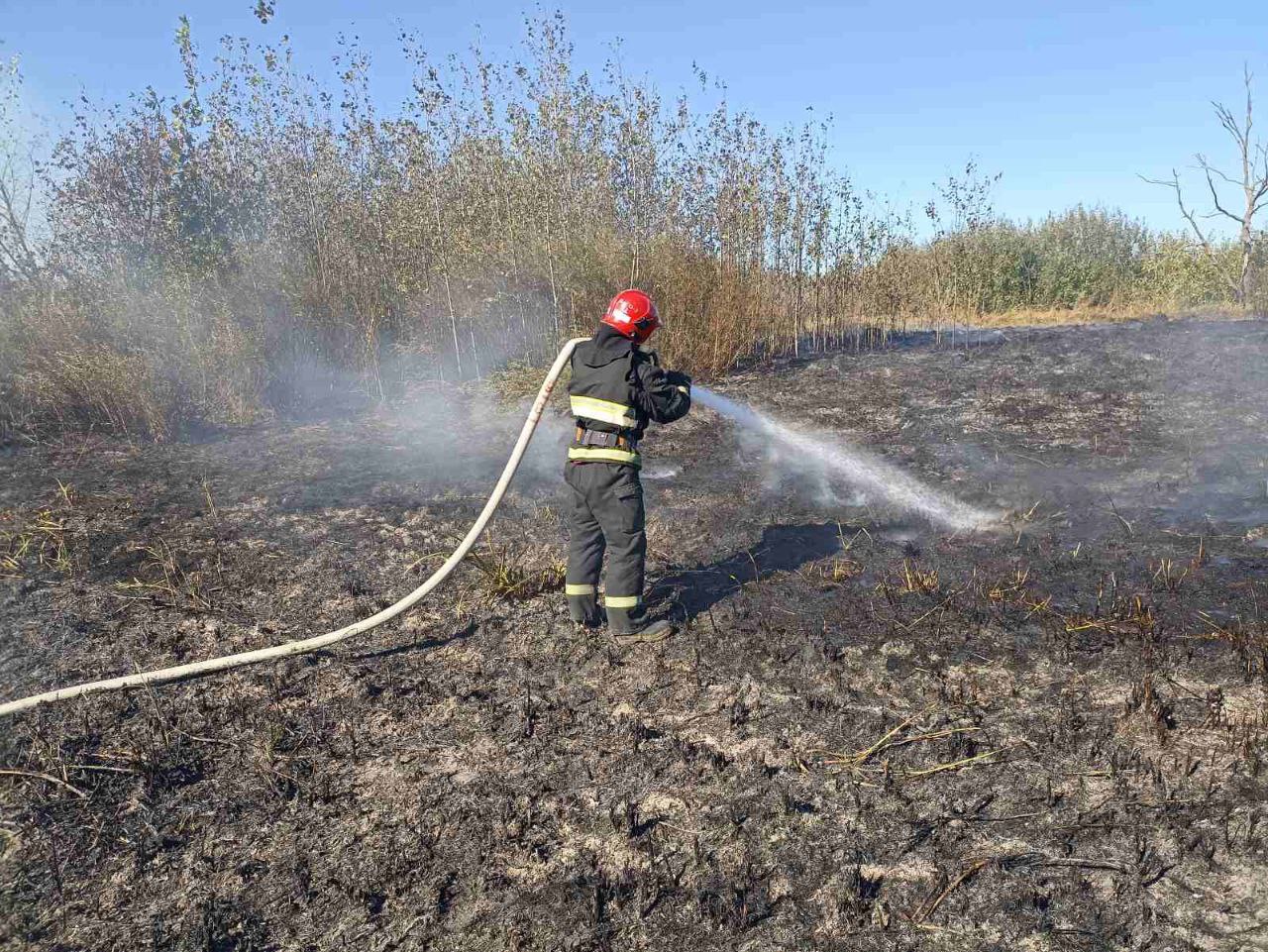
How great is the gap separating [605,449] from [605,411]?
0.20m

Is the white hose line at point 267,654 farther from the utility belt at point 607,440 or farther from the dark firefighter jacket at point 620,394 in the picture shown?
the utility belt at point 607,440

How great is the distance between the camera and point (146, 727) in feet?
12.0

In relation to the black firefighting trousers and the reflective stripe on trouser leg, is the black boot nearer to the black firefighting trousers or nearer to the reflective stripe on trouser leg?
the black firefighting trousers

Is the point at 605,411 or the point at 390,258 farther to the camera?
the point at 390,258

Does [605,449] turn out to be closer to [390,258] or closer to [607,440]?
[607,440]

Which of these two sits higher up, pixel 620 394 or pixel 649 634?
pixel 620 394

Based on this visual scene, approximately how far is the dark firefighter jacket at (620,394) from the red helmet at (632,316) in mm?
46

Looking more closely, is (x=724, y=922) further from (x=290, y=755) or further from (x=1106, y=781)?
(x=290, y=755)

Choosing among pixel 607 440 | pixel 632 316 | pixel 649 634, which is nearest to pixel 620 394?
pixel 607 440

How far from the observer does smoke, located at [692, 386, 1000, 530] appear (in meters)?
5.92

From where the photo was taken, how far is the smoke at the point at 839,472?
233 inches

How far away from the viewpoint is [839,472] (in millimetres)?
7078

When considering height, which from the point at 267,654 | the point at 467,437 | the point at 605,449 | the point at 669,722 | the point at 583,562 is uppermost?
the point at 605,449

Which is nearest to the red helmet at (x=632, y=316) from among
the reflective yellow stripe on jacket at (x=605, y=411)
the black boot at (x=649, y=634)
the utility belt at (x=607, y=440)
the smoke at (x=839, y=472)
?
the reflective yellow stripe on jacket at (x=605, y=411)
